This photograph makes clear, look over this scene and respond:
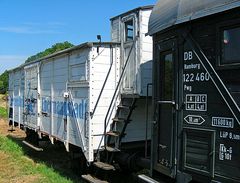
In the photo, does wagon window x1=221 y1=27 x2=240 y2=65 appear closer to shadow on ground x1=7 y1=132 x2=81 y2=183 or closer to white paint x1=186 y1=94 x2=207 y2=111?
white paint x1=186 y1=94 x2=207 y2=111

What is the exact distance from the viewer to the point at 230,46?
478 cm

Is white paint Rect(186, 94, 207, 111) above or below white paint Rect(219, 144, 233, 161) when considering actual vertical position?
above

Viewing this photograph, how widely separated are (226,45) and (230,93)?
2.00ft

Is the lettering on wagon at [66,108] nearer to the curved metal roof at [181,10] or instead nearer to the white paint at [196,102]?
the curved metal roof at [181,10]

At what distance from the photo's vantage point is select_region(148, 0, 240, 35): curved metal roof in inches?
187

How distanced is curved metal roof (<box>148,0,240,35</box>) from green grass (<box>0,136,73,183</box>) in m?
5.10

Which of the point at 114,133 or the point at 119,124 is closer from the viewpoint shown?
the point at 114,133

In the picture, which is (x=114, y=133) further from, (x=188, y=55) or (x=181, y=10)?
(x=181, y=10)

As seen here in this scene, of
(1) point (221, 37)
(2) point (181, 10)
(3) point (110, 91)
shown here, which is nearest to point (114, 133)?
(3) point (110, 91)

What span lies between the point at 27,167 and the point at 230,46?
332 inches

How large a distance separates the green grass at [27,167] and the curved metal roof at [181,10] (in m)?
5.10

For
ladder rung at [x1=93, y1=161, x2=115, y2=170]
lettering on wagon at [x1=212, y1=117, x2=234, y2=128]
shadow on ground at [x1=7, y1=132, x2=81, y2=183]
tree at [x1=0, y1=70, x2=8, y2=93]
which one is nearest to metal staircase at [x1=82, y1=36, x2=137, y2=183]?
ladder rung at [x1=93, y1=161, x2=115, y2=170]

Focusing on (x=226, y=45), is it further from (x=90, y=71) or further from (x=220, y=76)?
(x=90, y=71)

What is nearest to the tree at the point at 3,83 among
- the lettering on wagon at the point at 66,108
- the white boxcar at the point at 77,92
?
the white boxcar at the point at 77,92
